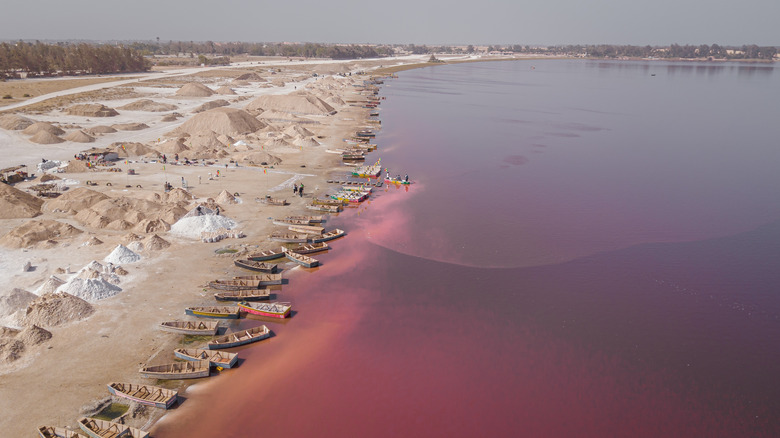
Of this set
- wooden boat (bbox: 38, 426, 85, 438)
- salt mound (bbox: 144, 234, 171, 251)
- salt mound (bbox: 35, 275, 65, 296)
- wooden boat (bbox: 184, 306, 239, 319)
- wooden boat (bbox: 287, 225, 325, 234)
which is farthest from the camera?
wooden boat (bbox: 287, 225, 325, 234)

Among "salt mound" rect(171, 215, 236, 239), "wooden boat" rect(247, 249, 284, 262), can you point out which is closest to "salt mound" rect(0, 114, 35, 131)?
"salt mound" rect(171, 215, 236, 239)

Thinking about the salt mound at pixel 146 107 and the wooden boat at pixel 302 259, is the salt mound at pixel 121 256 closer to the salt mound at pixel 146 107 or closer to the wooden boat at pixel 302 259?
the wooden boat at pixel 302 259

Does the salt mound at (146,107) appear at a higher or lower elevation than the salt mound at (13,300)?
higher

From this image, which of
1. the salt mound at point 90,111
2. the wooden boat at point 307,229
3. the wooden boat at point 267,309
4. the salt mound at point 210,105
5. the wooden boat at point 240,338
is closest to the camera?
the wooden boat at point 240,338

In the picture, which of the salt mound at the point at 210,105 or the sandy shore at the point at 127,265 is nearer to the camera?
the sandy shore at the point at 127,265

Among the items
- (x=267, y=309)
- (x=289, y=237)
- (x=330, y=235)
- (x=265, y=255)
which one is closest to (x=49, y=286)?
(x=267, y=309)

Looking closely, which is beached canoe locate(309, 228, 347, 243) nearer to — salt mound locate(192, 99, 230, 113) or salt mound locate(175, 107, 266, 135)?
salt mound locate(175, 107, 266, 135)

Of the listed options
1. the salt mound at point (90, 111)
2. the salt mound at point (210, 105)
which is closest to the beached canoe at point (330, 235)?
the salt mound at point (90, 111)
